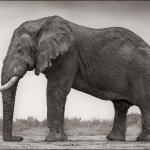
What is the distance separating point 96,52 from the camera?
1161 cm

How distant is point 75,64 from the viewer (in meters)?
11.4

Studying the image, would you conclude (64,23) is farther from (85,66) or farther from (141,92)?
(141,92)

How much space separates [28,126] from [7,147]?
675 cm

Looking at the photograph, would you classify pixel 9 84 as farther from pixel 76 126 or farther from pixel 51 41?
pixel 76 126

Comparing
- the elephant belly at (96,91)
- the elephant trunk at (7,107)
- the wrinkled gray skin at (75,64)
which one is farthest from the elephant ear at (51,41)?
the elephant belly at (96,91)

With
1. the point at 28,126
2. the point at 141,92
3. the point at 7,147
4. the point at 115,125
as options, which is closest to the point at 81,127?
the point at 28,126

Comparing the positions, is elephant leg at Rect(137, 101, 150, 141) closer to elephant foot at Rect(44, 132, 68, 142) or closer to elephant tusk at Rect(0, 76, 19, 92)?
elephant foot at Rect(44, 132, 68, 142)

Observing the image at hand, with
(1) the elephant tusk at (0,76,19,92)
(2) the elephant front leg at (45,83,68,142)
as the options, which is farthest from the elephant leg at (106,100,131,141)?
(1) the elephant tusk at (0,76,19,92)

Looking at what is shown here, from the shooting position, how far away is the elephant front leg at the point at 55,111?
11.1 meters

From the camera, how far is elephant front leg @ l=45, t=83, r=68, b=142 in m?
11.1

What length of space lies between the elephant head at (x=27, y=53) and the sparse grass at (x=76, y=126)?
4.63 metres

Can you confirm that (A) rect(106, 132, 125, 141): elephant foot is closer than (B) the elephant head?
No

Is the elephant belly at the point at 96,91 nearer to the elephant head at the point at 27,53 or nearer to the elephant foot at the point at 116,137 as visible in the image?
the elephant head at the point at 27,53

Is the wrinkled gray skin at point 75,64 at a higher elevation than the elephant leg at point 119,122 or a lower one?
higher
